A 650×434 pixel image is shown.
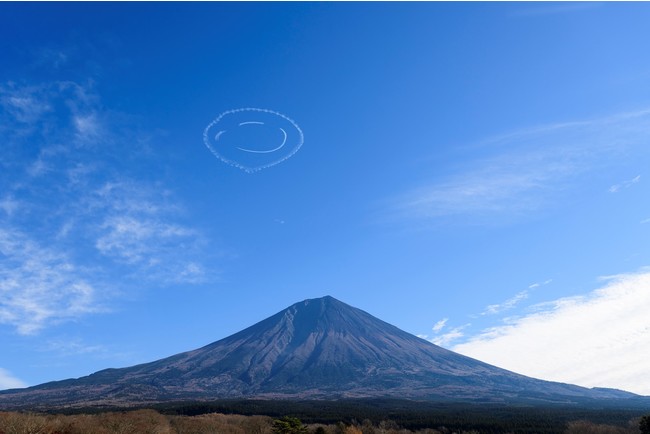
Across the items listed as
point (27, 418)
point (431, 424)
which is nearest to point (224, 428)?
point (27, 418)

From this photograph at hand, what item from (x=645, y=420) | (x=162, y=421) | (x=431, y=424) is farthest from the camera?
(x=431, y=424)

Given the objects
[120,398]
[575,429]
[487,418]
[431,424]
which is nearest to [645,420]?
[575,429]

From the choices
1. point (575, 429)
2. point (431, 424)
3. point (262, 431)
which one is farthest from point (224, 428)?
point (575, 429)

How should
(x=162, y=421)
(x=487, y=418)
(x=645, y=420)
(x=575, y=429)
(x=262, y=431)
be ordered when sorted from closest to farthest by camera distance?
1. (x=645, y=420)
2. (x=162, y=421)
3. (x=262, y=431)
4. (x=575, y=429)
5. (x=487, y=418)

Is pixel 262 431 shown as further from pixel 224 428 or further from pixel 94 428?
pixel 94 428

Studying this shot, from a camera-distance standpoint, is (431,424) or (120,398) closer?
(431,424)

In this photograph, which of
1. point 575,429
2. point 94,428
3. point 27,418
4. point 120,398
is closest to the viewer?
point 27,418

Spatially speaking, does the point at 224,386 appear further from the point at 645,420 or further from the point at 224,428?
the point at 645,420

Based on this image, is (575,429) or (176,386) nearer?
(575,429)

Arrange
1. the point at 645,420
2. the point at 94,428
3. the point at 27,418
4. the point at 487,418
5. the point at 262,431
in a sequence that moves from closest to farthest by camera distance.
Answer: the point at 27,418
the point at 94,428
the point at 645,420
the point at 262,431
the point at 487,418
